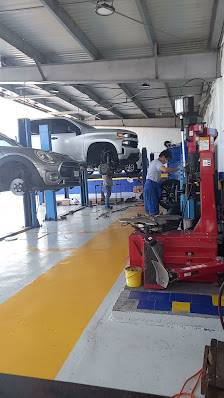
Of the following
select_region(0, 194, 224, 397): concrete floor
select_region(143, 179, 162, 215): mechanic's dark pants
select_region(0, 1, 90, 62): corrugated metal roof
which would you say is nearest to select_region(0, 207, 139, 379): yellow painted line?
select_region(0, 194, 224, 397): concrete floor

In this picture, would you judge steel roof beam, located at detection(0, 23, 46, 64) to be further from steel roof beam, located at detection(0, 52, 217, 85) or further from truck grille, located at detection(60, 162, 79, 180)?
truck grille, located at detection(60, 162, 79, 180)

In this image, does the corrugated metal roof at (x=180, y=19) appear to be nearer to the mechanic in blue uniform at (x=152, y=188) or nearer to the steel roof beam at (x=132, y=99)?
the mechanic in blue uniform at (x=152, y=188)

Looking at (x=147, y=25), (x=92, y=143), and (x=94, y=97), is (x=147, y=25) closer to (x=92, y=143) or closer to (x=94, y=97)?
(x=92, y=143)

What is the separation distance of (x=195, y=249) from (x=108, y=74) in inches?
216

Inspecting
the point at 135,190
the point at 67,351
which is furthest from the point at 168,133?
the point at 67,351

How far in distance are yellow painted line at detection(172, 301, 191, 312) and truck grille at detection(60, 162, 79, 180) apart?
4.66 m

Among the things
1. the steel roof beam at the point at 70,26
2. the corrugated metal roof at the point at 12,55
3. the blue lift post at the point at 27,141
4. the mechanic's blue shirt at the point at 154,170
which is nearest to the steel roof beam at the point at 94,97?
the corrugated metal roof at the point at 12,55

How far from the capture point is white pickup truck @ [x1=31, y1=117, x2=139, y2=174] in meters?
8.28

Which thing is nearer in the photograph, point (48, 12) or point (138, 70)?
point (48, 12)

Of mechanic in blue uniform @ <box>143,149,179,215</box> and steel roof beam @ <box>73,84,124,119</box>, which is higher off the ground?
steel roof beam @ <box>73,84,124,119</box>

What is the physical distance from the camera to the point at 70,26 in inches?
216

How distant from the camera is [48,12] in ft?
17.1

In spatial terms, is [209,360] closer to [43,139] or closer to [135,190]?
[43,139]

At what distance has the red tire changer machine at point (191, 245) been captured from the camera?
2822mm
